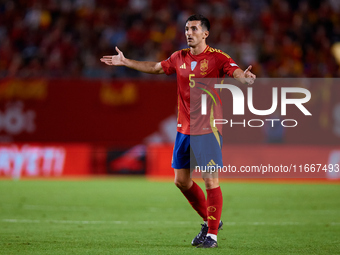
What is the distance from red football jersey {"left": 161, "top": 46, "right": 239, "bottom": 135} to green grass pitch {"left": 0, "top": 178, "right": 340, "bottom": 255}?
4.38 feet

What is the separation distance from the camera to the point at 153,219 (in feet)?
30.9

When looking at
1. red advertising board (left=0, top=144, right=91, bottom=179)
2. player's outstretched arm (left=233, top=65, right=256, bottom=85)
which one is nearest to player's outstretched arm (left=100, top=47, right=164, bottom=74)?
player's outstretched arm (left=233, top=65, right=256, bottom=85)

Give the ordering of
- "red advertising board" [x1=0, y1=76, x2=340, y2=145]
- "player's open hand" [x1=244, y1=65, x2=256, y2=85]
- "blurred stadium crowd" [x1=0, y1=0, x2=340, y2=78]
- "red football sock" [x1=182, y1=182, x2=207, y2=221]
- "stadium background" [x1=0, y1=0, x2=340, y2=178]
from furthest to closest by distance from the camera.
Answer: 1. "blurred stadium crowd" [x1=0, y1=0, x2=340, y2=78]
2. "red advertising board" [x1=0, y1=76, x2=340, y2=145]
3. "stadium background" [x1=0, y1=0, x2=340, y2=178]
4. "red football sock" [x1=182, y1=182, x2=207, y2=221]
5. "player's open hand" [x1=244, y1=65, x2=256, y2=85]

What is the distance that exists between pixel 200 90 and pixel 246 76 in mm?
631

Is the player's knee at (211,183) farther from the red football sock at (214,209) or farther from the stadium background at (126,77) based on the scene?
the stadium background at (126,77)

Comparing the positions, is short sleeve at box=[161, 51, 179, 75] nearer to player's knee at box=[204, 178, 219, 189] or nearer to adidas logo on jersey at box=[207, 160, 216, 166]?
adidas logo on jersey at box=[207, 160, 216, 166]

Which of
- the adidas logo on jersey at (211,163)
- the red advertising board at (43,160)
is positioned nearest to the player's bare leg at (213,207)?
the adidas logo on jersey at (211,163)

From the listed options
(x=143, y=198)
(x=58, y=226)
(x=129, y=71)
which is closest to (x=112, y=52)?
(x=129, y=71)

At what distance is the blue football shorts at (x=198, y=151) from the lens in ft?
21.8

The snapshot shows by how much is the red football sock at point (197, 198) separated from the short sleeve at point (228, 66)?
4.67 feet

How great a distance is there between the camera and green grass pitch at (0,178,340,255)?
6719mm

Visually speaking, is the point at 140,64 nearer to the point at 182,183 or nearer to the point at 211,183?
the point at 182,183

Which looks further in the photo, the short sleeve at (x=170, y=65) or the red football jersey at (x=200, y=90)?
the short sleeve at (x=170, y=65)

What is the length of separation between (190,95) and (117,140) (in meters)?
12.0
